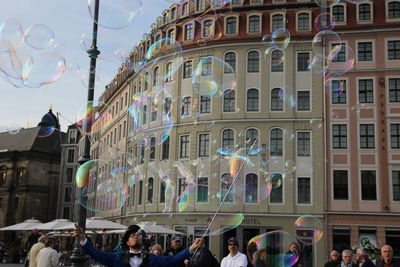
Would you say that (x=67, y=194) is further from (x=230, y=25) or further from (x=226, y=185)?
(x=226, y=185)

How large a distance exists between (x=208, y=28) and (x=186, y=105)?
5699mm

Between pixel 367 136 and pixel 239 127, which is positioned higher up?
pixel 239 127

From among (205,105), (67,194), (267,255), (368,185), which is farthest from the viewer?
(67,194)

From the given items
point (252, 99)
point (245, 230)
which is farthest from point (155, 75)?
A: point (245, 230)

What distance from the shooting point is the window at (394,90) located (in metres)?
32.4

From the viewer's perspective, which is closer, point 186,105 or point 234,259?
point 234,259

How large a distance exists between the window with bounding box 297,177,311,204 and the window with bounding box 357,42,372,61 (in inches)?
337

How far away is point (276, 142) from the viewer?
33.9 meters

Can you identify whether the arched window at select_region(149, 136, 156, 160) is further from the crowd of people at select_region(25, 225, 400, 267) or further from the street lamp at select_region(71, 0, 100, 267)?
the crowd of people at select_region(25, 225, 400, 267)

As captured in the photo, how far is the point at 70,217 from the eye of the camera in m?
71.6

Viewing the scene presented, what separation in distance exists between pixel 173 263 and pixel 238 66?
30.6m

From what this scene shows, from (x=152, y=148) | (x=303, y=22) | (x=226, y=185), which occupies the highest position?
(x=303, y=22)

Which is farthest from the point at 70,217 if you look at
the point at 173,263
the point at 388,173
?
the point at 173,263

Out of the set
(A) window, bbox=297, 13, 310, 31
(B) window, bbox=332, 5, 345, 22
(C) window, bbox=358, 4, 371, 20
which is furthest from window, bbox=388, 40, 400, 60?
(A) window, bbox=297, 13, 310, 31
